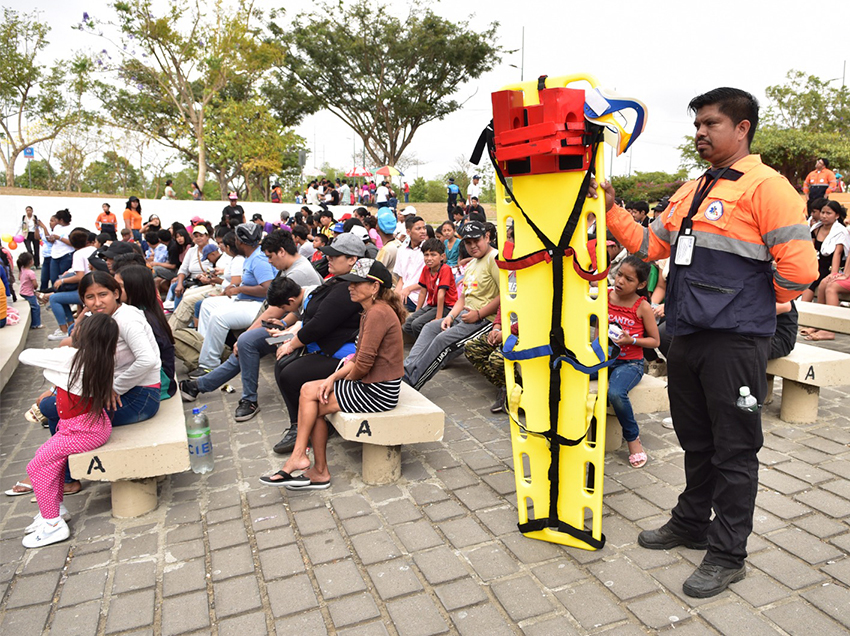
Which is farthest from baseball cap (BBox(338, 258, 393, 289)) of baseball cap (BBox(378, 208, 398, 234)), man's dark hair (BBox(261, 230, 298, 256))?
baseball cap (BBox(378, 208, 398, 234))

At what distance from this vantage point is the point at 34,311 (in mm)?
9828

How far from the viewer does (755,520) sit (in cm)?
346

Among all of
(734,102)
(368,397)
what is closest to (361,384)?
(368,397)

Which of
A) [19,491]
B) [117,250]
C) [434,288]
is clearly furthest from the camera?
[117,250]

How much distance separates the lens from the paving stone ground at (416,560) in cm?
274

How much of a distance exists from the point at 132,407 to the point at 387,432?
1.59 meters

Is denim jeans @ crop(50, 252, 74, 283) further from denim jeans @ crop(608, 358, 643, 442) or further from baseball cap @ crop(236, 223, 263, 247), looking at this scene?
denim jeans @ crop(608, 358, 643, 442)

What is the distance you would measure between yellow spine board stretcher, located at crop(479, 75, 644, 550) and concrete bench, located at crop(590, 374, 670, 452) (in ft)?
3.52

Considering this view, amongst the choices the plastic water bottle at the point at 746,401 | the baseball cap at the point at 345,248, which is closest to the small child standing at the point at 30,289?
the baseball cap at the point at 345,248

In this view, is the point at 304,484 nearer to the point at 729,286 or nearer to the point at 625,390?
the point at 625,390

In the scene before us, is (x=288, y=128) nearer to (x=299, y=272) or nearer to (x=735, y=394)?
(x=299, y=272)

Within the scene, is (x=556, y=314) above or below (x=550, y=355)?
above

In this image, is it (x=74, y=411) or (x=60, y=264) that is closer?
(x=74, y=411)

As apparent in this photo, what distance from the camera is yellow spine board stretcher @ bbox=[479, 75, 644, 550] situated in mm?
2938
